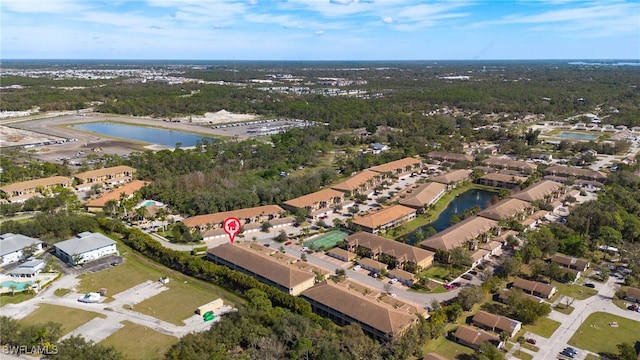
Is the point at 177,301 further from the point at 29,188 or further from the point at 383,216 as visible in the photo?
the point at 29,188

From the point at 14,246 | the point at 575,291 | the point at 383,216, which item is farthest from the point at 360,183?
the point at 14,246

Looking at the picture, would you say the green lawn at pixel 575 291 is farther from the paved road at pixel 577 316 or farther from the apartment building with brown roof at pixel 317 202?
the apartment building with brown roof at pixel 317 202

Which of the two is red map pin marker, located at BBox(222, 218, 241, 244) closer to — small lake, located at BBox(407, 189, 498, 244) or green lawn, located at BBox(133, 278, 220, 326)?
green lawn, located at BBox(133, 278, 220, 326)

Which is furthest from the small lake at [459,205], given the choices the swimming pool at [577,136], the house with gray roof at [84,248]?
the swimming pool at [577,136]

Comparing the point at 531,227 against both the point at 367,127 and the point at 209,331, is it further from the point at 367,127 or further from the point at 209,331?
the point at 367,127

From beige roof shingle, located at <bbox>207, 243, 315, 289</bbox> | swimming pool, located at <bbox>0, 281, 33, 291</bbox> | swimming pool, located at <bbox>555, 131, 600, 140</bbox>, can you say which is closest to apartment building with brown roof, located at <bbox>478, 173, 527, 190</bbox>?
beige roof shingle, located at <bbox>207, 243, 315, 289</bbox>

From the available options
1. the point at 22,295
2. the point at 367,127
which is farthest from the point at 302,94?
the point at 22,295

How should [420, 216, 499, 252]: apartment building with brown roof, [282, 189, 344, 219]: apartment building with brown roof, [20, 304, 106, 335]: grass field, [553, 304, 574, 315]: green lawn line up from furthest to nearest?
1. [282, 189, 344, 219]: apartment building with brown roof
2. [420, 216, 499, 252]: apartment building with brown roof
3. [553, 304, 574, 315]: green lawn
4. [20, 304, 106, 335]: grass field
